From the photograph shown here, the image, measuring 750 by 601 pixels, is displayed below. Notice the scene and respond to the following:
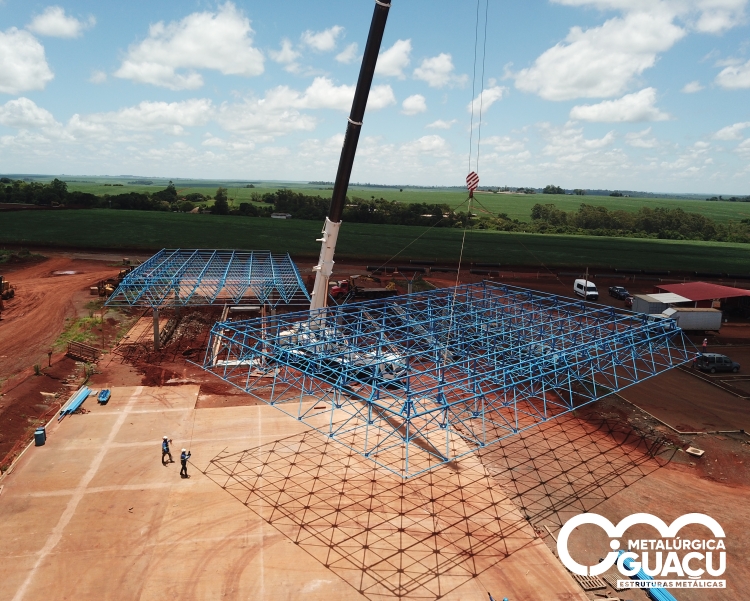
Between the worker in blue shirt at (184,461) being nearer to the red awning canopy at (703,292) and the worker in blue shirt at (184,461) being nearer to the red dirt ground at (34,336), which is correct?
the red dirt ground at (34,336)

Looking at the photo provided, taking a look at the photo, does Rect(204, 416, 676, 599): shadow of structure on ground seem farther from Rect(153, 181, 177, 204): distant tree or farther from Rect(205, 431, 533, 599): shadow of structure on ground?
Rect(153, 181, 177, 204): distant tree

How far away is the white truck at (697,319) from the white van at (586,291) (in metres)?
11.3

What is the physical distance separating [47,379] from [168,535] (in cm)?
1861

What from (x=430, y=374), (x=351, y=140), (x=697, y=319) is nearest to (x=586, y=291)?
(x=697, y=319)

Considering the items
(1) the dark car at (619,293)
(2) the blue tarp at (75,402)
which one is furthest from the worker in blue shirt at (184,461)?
(1) the dark car at (619,293)

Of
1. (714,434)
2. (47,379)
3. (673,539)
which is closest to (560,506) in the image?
(673,539)

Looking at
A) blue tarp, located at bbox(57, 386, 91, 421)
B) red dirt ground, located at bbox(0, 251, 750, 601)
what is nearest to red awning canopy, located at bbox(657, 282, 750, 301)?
red dirt ground, located at bbox(0, 251, 750, 601)

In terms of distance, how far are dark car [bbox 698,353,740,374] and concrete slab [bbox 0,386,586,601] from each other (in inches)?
949

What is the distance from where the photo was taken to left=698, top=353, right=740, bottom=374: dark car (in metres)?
37.4

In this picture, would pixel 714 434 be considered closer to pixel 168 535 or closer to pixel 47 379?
pixel 168 535

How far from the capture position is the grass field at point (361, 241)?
9200 cm

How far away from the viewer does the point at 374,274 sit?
71250mm

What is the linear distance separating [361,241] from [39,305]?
70493 mm

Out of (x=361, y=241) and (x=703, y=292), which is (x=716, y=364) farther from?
(x=361, y=241)
